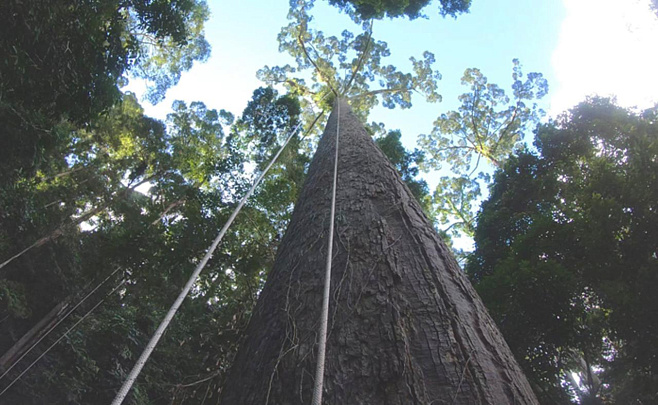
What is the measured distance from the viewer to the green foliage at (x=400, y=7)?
26.9 ft

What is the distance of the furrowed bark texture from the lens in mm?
935

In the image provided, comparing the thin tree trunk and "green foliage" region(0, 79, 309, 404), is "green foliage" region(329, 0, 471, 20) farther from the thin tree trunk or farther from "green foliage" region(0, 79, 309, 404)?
the thin tree trunk

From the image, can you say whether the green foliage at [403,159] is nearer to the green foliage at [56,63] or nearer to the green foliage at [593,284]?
the green foliage at [593,284]

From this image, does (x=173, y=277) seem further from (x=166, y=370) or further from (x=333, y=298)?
(x=333, y=298)

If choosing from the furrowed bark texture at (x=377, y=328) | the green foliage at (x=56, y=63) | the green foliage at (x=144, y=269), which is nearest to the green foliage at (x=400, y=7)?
the green foliage at (x=144, y=269)

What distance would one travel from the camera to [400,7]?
8.27m

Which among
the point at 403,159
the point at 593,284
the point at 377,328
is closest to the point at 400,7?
the point at 403,159

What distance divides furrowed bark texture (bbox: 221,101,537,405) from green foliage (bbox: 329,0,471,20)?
7.87 meters

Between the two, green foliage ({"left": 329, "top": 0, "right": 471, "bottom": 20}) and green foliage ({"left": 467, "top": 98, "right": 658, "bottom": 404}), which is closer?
green foliage ({"left": 467, "top": 98, "right": 658, "bottom": 404})

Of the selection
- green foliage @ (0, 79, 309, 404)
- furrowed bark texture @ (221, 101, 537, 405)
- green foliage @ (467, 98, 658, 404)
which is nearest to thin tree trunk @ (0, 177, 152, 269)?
green foliage @ (0, 79, 309, 404)

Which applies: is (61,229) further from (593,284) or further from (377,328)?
(593,284)

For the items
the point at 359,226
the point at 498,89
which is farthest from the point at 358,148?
the point at 498,89

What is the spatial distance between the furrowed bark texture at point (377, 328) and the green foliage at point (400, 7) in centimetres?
787

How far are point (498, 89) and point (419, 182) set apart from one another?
24.8 feet
